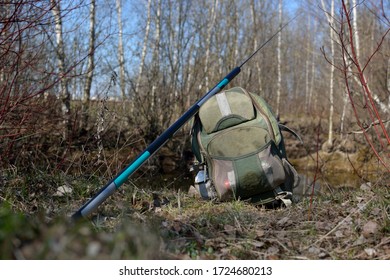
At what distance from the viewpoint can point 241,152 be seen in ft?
10.8

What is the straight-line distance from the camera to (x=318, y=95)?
23203mm

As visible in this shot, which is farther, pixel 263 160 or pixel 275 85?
pixel 275 85

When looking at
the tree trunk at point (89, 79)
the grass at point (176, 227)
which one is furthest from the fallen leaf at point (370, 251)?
the tree trunk at point (89, 79)

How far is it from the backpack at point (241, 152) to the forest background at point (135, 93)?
→ 346 mm

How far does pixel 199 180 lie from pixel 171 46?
7381 mm

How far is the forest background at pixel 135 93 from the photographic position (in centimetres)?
323

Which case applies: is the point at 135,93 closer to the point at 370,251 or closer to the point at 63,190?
the point at 63,190

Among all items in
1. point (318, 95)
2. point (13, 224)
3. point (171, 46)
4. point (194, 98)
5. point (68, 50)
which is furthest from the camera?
point (318, 95)

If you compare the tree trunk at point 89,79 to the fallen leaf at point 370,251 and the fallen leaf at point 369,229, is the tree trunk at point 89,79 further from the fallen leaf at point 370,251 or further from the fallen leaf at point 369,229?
the fallen leaf at point 370,251

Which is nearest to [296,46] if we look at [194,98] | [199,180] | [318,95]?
[318,95]

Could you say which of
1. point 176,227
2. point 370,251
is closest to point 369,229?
point 370,251

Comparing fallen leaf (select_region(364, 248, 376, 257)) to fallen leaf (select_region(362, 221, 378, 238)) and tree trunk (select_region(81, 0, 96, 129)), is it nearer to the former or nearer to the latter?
fallen leaf (select_region(362, 221, 378, 238))

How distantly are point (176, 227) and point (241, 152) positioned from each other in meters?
1.33
